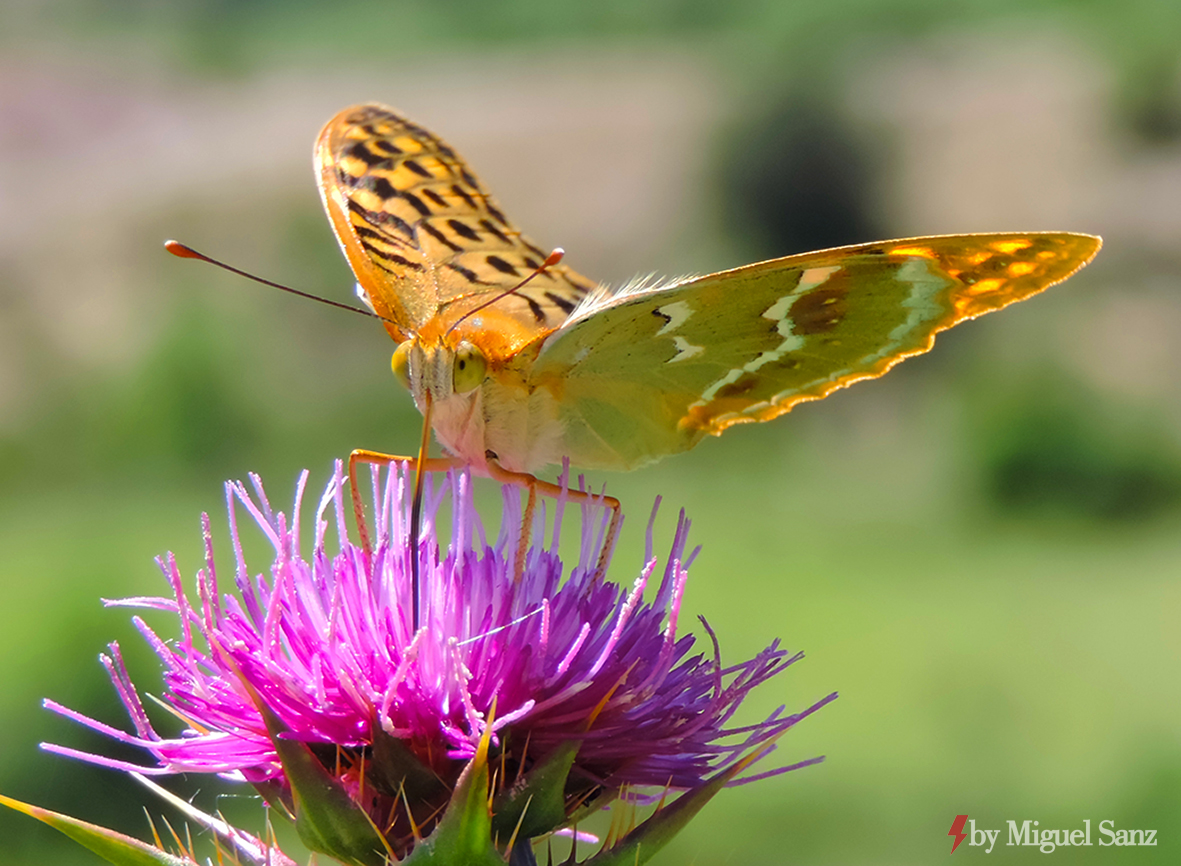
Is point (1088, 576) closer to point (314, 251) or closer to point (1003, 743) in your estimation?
point (1003, 743)

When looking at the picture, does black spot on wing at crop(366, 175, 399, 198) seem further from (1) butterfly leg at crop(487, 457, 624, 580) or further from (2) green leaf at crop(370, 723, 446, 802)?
(2) green leaf at crop(370, 723, 446, 802)

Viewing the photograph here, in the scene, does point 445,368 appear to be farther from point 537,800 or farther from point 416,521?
point 537,800

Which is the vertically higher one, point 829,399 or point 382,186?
point 382,186

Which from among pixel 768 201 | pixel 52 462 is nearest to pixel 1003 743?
pixel 768 201

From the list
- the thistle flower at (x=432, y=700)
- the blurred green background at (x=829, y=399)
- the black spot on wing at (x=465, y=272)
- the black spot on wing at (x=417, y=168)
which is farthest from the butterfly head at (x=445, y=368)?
the blurred green background at (x=829, y=399)

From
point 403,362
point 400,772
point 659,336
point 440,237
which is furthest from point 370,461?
point 440,237

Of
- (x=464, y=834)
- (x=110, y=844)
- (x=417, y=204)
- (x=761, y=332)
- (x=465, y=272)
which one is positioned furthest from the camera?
(x=417, y=204)
